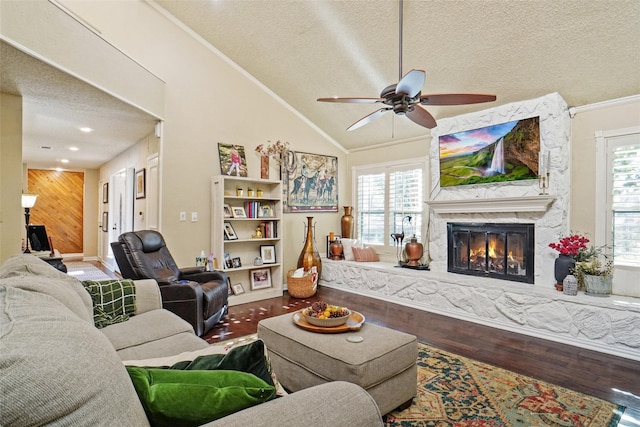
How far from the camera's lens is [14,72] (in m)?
3.01

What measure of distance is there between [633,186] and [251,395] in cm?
442

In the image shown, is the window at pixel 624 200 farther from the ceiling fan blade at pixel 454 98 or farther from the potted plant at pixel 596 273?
the ceiling fan blade at pixel 454 98

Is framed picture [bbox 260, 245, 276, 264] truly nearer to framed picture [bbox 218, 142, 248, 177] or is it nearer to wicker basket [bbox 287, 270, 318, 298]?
wicker basket [bbox 287, 270, 318, 298]

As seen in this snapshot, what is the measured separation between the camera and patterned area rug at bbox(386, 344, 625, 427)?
209cm

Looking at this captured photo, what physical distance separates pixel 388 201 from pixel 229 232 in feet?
9.10

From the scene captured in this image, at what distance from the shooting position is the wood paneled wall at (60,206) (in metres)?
9.05

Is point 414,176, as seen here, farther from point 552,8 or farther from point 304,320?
point 304,320

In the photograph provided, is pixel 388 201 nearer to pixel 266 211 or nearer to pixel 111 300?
pixel 266 211

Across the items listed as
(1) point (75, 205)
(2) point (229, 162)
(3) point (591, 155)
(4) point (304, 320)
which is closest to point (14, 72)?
(2) point (229, 162)

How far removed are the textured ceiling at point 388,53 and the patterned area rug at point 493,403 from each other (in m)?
3.12

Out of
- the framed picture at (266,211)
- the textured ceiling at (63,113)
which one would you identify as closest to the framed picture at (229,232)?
the framed picture at (266,211)

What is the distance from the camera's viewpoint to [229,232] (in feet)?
16.5

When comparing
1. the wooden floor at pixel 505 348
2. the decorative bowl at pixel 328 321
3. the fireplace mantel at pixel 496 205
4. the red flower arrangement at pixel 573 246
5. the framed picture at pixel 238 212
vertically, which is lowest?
the wooden floor at pixel 505 348

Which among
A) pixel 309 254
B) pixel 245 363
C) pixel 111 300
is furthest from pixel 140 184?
pixel 245 363
